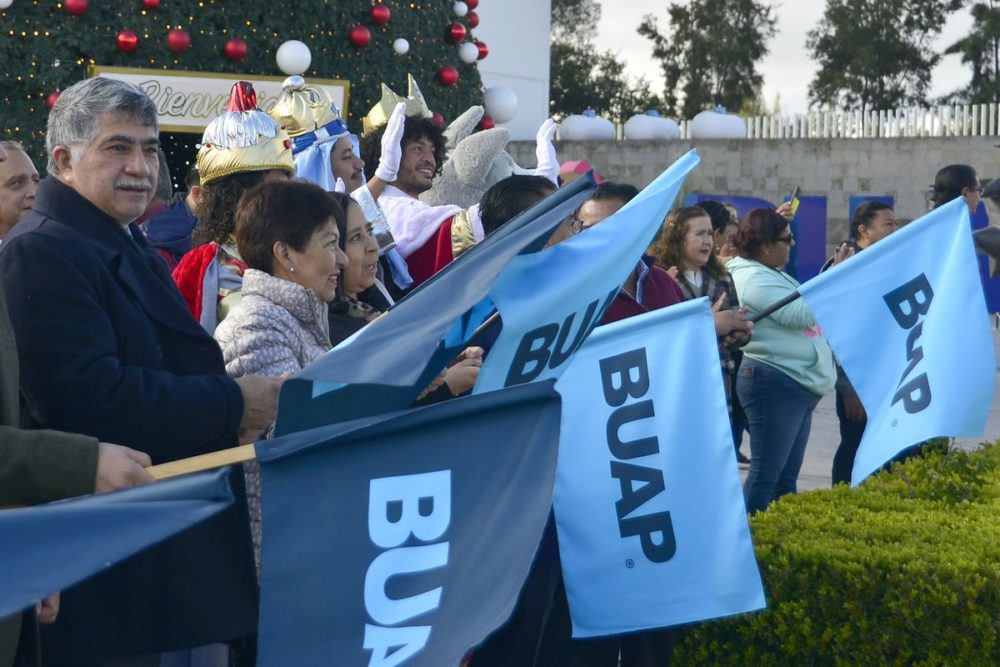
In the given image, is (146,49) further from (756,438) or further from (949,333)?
(949,333)

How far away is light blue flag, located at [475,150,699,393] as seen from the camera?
3.20 m

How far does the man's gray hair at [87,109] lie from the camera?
2.99 m

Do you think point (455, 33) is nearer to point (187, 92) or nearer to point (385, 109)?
point (187, 92)

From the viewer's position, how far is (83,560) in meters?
2.06

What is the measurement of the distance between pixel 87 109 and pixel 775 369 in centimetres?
421

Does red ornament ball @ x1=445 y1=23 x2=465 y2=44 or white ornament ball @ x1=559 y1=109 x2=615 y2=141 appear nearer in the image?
red ornament ball @ x1=445 y1=23 x2=465 y2=44

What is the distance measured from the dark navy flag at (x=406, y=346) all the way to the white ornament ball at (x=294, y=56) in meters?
9.11

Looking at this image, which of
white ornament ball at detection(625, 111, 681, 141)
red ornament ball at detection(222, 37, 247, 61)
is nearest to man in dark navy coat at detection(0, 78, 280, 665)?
red ornament ball at detection(222, 37, 247, 61)

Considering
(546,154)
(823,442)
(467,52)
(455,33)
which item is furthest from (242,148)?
(467,52)

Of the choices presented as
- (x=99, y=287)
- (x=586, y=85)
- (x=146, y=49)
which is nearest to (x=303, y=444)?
(x=99, y=287)

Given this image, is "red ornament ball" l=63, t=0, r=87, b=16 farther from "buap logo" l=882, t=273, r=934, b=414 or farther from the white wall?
the white wall

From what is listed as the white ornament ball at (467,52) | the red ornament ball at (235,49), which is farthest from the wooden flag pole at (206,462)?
the white ornament ball at (467,52)

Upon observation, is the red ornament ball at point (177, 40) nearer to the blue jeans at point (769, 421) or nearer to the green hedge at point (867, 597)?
the blue jeans at point (769, 421)

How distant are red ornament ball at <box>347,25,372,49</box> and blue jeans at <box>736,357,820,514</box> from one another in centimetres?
673
